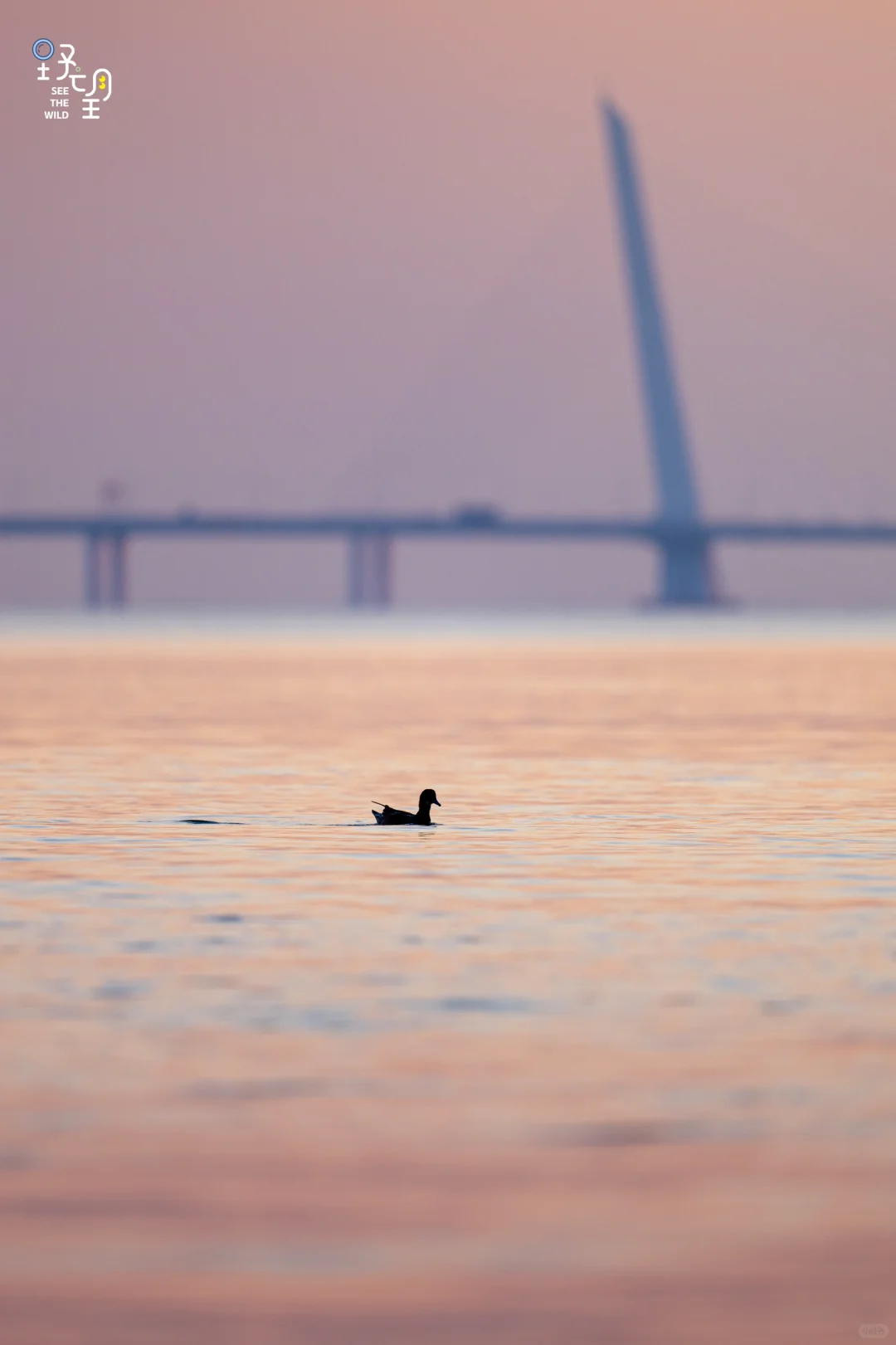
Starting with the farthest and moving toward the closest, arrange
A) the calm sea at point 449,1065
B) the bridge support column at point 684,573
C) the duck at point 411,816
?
the bridge support column at point 684,573, the duck at point 411,816, the calm sea at point 449,1065

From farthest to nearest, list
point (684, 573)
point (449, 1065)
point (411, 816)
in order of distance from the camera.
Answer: point (684, 573), point (411, 816), point (449, 1065)

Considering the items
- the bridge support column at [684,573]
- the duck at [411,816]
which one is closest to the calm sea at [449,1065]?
the duck at [411,816]

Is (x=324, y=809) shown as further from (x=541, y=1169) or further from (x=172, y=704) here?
(x=172, y=704)

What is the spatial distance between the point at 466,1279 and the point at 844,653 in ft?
296

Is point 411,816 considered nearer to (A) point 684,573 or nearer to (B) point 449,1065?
(B) point 449,1065

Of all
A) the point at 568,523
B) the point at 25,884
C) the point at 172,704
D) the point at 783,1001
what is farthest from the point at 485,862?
the point at 568,523

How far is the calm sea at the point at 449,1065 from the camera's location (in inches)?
311

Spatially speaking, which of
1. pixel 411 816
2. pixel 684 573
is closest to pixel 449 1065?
pixel 411 816

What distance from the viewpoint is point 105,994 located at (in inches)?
521

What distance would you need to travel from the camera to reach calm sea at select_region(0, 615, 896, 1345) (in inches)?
311

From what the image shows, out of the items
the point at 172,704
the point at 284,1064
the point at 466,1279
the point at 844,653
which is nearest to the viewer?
the point at 466,1279

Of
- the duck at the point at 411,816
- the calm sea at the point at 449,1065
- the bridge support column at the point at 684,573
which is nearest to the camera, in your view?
the calm sea at the point at 449,1065

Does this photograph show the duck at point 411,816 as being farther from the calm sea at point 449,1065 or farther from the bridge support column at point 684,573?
the bridge support column at point 684,573

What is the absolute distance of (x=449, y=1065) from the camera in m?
11.4
